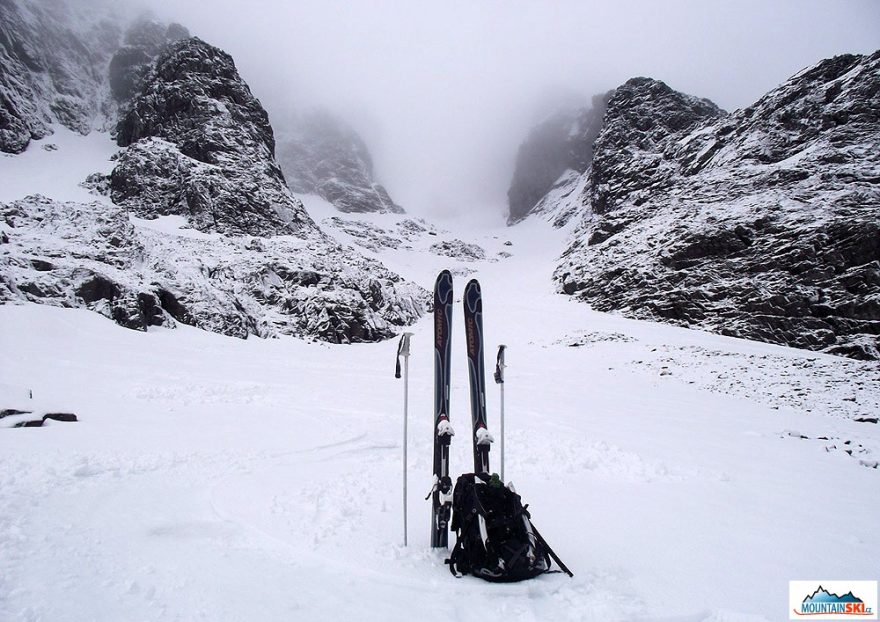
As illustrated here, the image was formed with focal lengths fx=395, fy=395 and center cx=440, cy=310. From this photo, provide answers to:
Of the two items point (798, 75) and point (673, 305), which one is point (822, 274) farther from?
point (798, 75)

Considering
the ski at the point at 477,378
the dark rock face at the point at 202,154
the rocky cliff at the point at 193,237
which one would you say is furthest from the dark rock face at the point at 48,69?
the ski at the point at 477,378

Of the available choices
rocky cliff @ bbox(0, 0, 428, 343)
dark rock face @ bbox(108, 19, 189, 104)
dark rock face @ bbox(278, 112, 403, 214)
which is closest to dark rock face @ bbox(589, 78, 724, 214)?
rocky cliff @ bbox(0, 0, 428, 343)

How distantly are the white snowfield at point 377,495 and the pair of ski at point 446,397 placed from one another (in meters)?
0.43

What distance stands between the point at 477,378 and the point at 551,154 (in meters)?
141

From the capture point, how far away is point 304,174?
107438 millimetres

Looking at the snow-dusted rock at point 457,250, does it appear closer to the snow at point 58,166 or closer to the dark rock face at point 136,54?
the snow at point 58,166

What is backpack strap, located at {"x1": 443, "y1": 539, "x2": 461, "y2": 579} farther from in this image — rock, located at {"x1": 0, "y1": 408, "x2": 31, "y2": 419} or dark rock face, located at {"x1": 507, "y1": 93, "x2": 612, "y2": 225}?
dark rock face, located at {"x1": 507, "y1": 93, "x2": 612, "y2": 225}

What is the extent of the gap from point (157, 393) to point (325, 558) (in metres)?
8.38

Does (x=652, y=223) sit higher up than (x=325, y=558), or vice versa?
(x=652, y=223)

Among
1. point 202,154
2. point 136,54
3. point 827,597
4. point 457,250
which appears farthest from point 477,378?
point 136,54

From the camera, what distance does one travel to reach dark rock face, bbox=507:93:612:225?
406 ft

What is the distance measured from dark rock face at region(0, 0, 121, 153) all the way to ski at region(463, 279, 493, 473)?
66652mm

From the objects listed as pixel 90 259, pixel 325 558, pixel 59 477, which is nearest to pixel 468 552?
pixel 325 558

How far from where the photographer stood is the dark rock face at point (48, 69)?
1953 inches
